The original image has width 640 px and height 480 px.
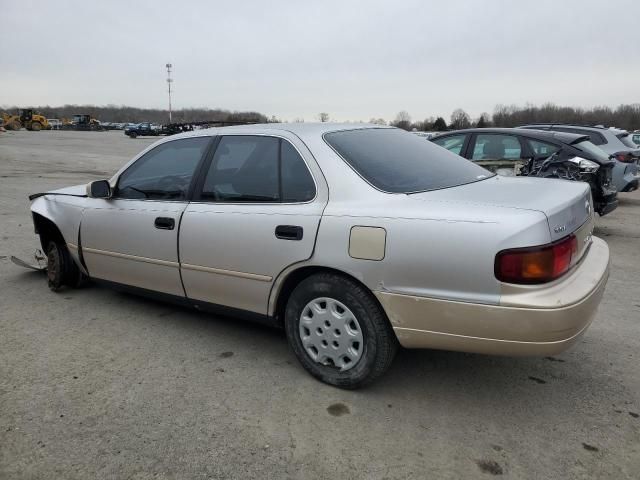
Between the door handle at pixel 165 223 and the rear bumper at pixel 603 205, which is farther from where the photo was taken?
the rear bumper at pixel 603 205

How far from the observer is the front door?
3.61 meters

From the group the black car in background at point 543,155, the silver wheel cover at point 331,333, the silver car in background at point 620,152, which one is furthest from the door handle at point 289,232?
the silver car in background at point 620,152

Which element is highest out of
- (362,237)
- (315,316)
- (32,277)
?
(362,237)

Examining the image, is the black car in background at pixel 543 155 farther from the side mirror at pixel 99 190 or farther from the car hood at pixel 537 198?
the side mirror at pixel 99 190

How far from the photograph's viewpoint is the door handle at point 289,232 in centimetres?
290

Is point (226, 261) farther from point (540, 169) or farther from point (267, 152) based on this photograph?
point (540, 169)

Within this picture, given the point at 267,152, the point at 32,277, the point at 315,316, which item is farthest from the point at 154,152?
the point at 32,277

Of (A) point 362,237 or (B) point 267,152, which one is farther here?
(B) point 267,152

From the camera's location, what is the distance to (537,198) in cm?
268

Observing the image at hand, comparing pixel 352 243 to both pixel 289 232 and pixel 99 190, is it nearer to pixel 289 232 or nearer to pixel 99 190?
pixel 289 232

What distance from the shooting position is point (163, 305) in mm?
4430

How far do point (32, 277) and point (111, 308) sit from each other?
1.46 m

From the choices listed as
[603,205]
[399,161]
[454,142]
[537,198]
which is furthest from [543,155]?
[537,198]

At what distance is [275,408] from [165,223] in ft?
5.05
